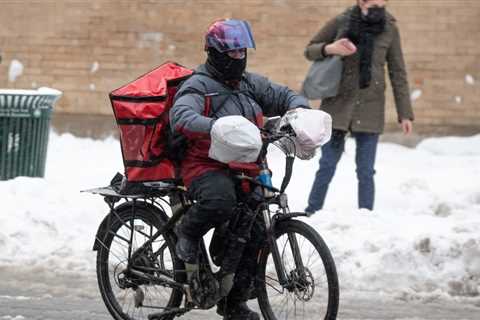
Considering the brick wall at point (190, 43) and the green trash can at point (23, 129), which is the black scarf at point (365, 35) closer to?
the green trash can at point (23, 129)

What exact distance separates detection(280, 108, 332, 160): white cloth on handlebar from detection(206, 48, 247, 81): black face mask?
370mm

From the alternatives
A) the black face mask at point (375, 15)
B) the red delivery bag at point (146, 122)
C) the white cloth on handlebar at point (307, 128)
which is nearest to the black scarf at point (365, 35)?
the black face mask at point (375, 15)

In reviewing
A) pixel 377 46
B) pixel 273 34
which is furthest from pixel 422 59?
pixel 377 46

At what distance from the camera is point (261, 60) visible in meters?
15.0

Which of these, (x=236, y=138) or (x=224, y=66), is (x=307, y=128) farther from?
(x=224, y=66)

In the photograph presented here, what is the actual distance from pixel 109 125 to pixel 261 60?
2102 millimetres

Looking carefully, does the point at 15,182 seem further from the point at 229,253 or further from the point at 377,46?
the point at 229,253

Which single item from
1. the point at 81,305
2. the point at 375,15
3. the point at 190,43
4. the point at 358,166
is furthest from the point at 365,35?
the point at 190,43

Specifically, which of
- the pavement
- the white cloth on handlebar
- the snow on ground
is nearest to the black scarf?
Answer: the snow on ground

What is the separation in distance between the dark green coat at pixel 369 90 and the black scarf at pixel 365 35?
71mm

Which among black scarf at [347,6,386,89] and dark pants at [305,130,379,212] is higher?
black scarf at [347,6,386,89]

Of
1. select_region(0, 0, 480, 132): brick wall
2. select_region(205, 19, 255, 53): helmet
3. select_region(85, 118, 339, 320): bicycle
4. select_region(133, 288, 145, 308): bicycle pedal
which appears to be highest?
select_region(205, 19, 255, 53): helmet

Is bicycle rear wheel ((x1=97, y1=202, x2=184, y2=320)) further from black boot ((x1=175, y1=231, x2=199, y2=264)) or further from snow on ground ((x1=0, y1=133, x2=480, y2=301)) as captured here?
snow on ground ((x1=0, y1=133, x2=480, y2=301))

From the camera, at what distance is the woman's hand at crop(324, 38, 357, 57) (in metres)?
9.15
